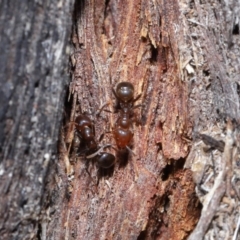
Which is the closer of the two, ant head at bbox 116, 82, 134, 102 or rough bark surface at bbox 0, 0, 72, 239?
rough bark surface at bbox 0, 0, 72, 239

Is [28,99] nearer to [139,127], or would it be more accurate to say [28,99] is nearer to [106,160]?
[106,160]

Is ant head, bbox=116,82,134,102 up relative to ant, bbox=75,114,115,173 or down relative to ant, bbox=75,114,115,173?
up

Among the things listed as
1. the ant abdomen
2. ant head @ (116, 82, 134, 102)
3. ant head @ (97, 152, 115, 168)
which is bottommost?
ant head @ (97, 152, 115, 168)

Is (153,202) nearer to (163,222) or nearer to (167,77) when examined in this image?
(163,222)

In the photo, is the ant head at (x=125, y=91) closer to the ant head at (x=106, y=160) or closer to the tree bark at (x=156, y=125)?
the tree bark at (x=156, y=125)

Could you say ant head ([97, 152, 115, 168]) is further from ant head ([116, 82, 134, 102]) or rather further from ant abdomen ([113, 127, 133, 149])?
ant head ([116, 82, 134, 102])

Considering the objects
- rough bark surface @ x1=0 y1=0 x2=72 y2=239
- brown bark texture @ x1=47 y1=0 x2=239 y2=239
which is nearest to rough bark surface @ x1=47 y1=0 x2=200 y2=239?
brown bark texture @ x1=47 y1=0 x2=239 y2=239

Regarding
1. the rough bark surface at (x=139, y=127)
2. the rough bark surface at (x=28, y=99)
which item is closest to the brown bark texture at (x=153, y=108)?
the rough bark surface at (x=139, y=127)
